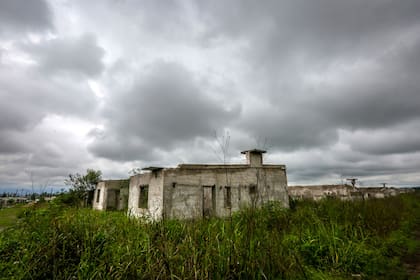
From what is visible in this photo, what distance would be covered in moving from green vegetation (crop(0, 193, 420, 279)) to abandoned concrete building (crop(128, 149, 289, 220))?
17.3ft

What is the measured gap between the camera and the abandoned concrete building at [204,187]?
400 inches

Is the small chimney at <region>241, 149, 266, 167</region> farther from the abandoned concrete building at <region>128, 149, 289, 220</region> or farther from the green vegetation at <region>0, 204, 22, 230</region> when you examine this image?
the green vegetation at <region>0, 204, 22, 230</region>

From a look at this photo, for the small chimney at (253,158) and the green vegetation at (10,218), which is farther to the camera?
the small chimney at (253,158)

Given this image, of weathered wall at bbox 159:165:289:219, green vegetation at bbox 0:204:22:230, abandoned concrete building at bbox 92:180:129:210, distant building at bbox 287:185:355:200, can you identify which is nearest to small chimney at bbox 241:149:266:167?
weathered wall at bbox 159:165:289:219

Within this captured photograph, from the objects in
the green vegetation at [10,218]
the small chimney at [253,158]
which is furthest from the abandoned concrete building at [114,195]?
the small chimney at [253,158]

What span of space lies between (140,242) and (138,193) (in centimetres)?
1027

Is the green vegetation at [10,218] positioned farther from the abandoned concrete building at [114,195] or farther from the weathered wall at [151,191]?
the abandoned concrete building at [114,195]

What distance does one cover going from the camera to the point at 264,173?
12.9 metres

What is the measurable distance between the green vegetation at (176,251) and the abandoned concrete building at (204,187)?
5.27 metres

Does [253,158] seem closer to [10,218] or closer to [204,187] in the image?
[204,187]

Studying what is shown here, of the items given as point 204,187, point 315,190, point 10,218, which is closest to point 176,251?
point 204,187

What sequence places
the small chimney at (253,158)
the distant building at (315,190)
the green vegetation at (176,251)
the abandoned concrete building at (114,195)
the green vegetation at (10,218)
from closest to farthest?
the green vegetation at (176,251)
the green vegetation at (10,218)
the small chimney at (253,158)
the abandoned concrete building at (114,195)
the distant building at (315,190)

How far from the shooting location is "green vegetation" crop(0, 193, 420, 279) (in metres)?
2.40

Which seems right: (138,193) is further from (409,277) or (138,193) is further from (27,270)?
(409,277)
